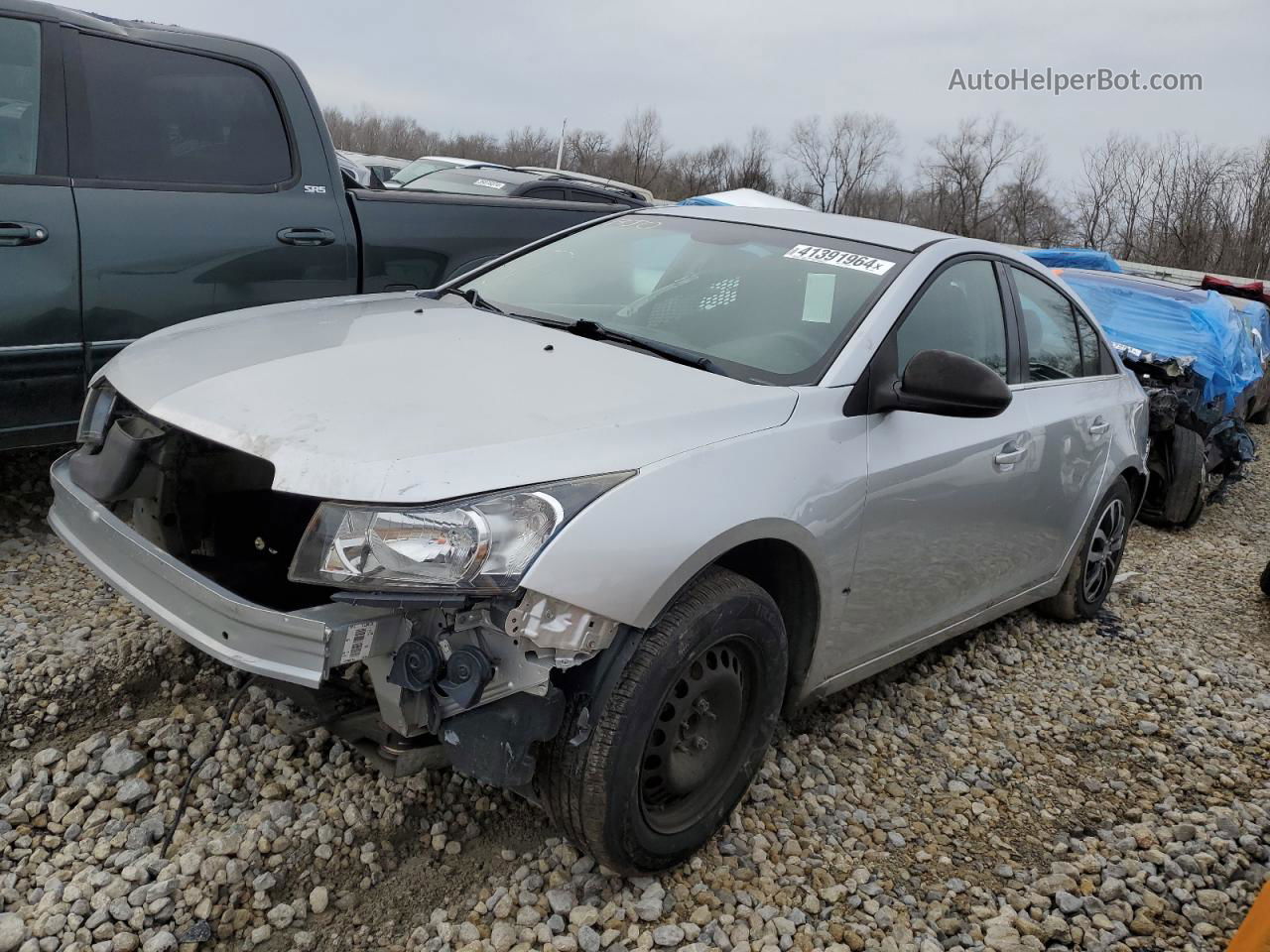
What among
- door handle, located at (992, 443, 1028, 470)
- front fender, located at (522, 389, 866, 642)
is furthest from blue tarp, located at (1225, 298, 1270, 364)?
front fender, located at (522, 389, 866, 642)

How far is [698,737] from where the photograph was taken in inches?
101

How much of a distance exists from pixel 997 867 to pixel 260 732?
2.15 metres

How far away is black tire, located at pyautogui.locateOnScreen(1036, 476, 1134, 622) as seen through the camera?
14.8ft

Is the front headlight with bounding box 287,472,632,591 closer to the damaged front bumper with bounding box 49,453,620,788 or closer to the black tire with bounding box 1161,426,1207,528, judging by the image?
the damaged front bumper with bounding box 49,453,620,788

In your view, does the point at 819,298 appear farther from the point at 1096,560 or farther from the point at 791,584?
the point at 1096,560

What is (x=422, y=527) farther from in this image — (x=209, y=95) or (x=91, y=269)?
(x=209, y=95)

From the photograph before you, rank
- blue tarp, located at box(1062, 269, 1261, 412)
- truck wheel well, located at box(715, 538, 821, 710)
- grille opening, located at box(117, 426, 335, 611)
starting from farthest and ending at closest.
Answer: blue tarp, located at box(1062, 269, 1261, 412)
truck wheel well, located at box(715, 538, 821, 710)
grille opening, located at box(117, 426, 335, 611)

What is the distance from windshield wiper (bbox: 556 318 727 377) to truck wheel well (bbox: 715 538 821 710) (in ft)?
1.60

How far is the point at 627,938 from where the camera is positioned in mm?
2422

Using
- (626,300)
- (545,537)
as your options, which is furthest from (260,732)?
(626,300)

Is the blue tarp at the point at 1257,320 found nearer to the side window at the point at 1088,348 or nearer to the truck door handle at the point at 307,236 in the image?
the side window at the point at 1088,348

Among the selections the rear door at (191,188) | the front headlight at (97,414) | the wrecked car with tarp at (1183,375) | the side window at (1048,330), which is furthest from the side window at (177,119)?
the wrecked car with tarp at (1183,375)

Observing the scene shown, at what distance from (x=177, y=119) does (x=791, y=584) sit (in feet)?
10.4

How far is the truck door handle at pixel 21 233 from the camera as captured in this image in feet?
11.6
